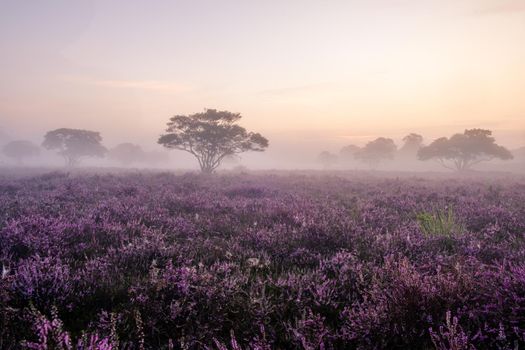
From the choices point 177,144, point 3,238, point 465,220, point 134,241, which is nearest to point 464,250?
point 465,220

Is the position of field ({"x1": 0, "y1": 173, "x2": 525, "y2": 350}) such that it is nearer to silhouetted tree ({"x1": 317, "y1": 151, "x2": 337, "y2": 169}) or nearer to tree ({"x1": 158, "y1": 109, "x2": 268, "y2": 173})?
tree ({"x1": 158, "y1": 109, "x2": 268, "y2": 173})

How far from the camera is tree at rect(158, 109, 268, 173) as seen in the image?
106 feet

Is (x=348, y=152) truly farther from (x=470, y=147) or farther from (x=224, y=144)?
(x=224, y=144)

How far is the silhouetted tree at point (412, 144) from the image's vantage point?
3587 inches

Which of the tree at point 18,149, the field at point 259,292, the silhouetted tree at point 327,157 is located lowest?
the silhouetted tree at point 327,157

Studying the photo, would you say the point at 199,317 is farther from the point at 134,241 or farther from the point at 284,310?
the point at 134,241

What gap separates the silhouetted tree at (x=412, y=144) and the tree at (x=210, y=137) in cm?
6549

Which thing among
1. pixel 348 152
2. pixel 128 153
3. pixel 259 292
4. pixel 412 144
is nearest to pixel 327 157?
pixel 348 152

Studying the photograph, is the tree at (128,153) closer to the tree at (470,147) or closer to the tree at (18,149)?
the tree at (18,149)

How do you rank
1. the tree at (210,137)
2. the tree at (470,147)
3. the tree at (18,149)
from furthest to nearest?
1. the tree at (18,149)
2. the tree at (470,147)
3. the tree at (210,137)

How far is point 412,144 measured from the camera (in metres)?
102

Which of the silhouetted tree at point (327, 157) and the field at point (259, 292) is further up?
the field at point (259, 292)

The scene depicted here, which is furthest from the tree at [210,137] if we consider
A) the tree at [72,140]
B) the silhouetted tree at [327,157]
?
the silhouetted tree at [327,157]

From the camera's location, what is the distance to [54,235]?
182 inches
